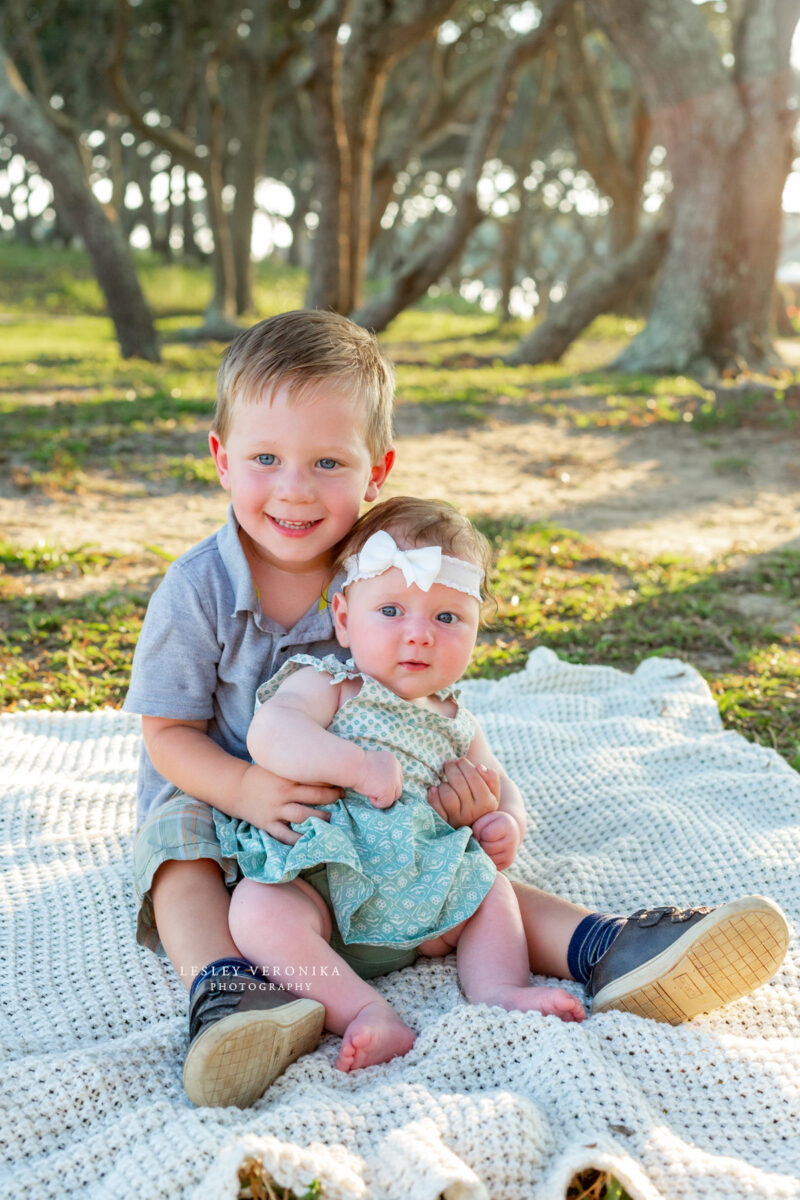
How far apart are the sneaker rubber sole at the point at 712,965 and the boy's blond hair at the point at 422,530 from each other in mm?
756

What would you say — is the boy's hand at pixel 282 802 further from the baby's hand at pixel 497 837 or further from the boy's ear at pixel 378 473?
the boy's ear at pixel 378 473

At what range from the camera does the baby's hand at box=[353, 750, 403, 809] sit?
6.43 ft

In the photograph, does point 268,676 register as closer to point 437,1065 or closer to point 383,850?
point 383,850

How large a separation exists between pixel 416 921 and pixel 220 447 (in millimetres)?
1022

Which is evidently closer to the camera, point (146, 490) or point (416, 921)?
point (416, 921)

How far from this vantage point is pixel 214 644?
2.19m

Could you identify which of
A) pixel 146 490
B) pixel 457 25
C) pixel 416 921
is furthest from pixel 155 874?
pixel 457 25

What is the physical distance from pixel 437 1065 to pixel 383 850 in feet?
1.23

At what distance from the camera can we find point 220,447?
7.33ft

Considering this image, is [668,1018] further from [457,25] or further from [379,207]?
[457,25]

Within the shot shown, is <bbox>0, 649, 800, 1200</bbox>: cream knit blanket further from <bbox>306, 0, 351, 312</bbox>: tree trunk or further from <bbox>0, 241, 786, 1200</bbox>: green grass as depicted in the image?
<bbox>306, 0, 351, 312</bbox>: tree trunk

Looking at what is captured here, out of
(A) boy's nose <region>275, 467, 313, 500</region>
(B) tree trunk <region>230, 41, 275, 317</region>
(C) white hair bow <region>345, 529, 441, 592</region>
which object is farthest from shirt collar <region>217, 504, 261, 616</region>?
(B) tree trunk <region>230, 41, 275, 317</region>

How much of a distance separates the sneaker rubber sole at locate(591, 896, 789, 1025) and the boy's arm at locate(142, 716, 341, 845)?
641 mm

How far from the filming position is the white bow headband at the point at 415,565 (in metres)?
2.03
